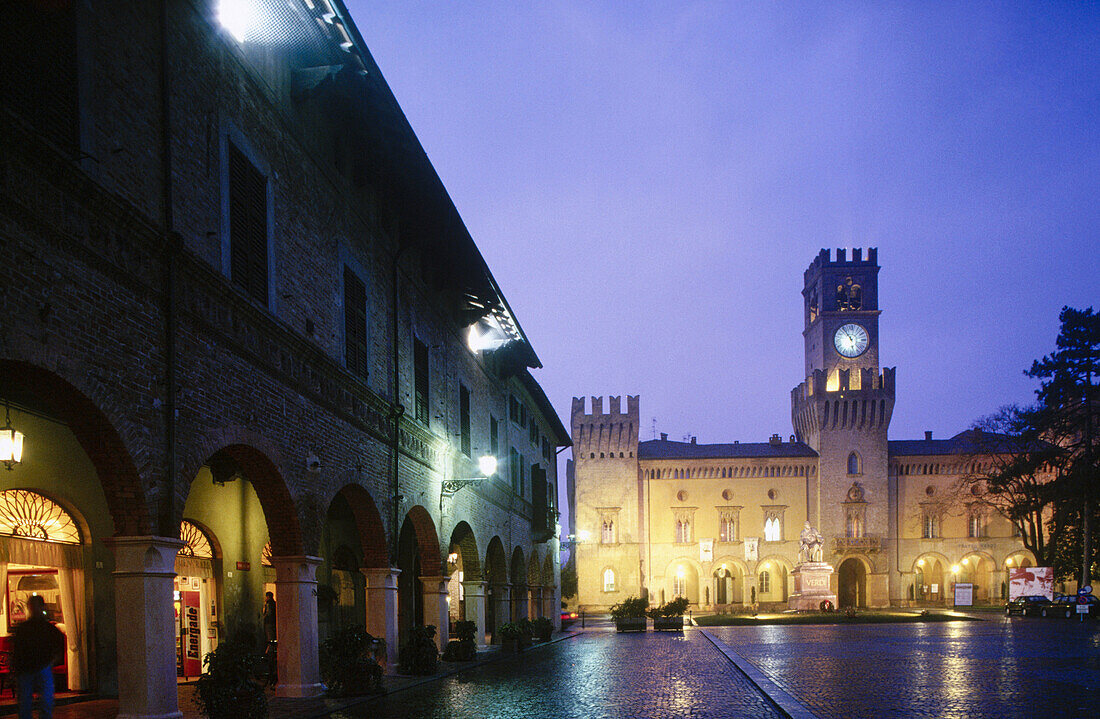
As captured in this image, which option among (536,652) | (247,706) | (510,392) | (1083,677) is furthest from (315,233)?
(510,392)

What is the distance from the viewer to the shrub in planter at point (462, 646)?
880 inches

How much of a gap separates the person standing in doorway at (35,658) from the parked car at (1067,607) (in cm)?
4289

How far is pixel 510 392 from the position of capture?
3416 centimetres

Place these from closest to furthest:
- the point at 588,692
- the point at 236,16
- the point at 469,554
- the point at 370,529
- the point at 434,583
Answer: the point at 236,16, the point at 588,692, the point at 370,529, the point at 434,583, the point at 469,554

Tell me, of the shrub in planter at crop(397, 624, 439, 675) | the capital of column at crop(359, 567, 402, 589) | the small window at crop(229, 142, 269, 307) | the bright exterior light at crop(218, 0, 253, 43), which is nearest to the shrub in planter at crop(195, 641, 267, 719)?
the small window at crop(229, 142, 269, 307)

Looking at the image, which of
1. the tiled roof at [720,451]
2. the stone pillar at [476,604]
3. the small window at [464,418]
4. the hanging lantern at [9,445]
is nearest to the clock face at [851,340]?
the tiled roof at [720,451]

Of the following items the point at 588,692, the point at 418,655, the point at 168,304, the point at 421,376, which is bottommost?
the point at 418,655

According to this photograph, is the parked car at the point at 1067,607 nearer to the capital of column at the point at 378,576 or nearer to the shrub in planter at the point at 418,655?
the shrub in planter at the point at 418,655

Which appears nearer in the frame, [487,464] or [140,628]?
[140,628]

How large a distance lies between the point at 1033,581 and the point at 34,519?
45.1 meters

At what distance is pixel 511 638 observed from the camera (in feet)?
86.3

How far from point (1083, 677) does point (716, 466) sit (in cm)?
6407

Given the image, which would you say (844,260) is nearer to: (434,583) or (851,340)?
(851,340)

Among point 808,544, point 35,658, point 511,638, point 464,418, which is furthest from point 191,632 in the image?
point 808,544
